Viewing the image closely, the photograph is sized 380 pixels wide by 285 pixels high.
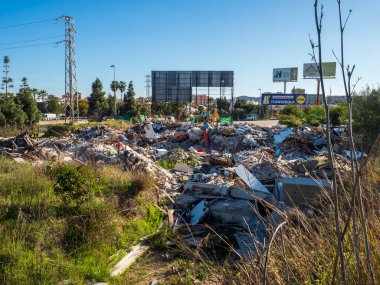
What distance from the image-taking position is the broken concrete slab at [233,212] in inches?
267

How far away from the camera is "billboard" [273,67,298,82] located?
5788 cm

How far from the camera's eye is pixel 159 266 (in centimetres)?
532

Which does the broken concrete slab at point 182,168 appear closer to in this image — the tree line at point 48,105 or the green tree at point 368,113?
the green tree at point 368,113

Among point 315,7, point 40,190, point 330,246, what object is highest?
point 315,7

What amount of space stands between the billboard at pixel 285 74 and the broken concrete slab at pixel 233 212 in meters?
54.5

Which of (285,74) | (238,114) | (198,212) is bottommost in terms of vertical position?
(198,212)

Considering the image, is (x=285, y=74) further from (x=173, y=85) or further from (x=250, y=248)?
(x=250, y=248)

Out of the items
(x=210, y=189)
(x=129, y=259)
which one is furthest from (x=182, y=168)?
(x=129, y=259)

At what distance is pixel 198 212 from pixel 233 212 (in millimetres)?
744

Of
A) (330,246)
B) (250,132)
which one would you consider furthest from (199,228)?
(250,132)

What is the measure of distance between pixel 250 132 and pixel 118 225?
16266mm

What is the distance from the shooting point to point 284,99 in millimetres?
48000

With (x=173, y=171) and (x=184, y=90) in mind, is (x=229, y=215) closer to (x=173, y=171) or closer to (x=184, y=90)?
(x=173, y=171)

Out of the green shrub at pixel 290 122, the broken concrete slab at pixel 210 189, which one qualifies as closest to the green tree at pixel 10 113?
the green shrub at pixel 290 122
